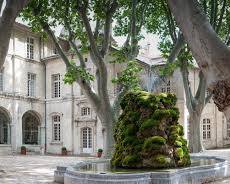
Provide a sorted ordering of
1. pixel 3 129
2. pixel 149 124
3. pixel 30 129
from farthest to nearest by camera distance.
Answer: pixel 30 129 → pixel 3 129 → pixel 149 124

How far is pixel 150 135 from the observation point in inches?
403

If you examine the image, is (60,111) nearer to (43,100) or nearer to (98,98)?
(43,100)

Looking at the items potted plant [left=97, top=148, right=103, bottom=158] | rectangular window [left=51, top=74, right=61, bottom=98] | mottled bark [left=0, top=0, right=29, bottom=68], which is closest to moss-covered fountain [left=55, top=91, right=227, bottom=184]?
mottled bark [left=0, top=0, right=29, bottom=68]

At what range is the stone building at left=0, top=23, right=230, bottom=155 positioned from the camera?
2977 centimetres

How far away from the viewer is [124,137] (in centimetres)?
1062

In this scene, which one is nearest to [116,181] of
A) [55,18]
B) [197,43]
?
[197,43]

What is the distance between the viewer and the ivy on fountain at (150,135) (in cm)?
995

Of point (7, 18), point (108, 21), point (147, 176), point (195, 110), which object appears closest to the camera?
point (147, 176)

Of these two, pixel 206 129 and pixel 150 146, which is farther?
pixel 206 129

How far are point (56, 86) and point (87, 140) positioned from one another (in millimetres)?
5186

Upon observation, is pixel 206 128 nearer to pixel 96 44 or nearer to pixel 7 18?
pixel 96 44

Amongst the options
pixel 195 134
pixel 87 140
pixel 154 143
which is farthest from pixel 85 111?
pixel 154 143

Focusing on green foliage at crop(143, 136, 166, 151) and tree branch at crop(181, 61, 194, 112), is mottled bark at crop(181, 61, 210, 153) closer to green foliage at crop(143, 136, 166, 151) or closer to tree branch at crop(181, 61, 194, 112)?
tree branch at crop(181, 61, 194, 112)

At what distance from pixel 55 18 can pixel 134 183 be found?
9.43 metres
